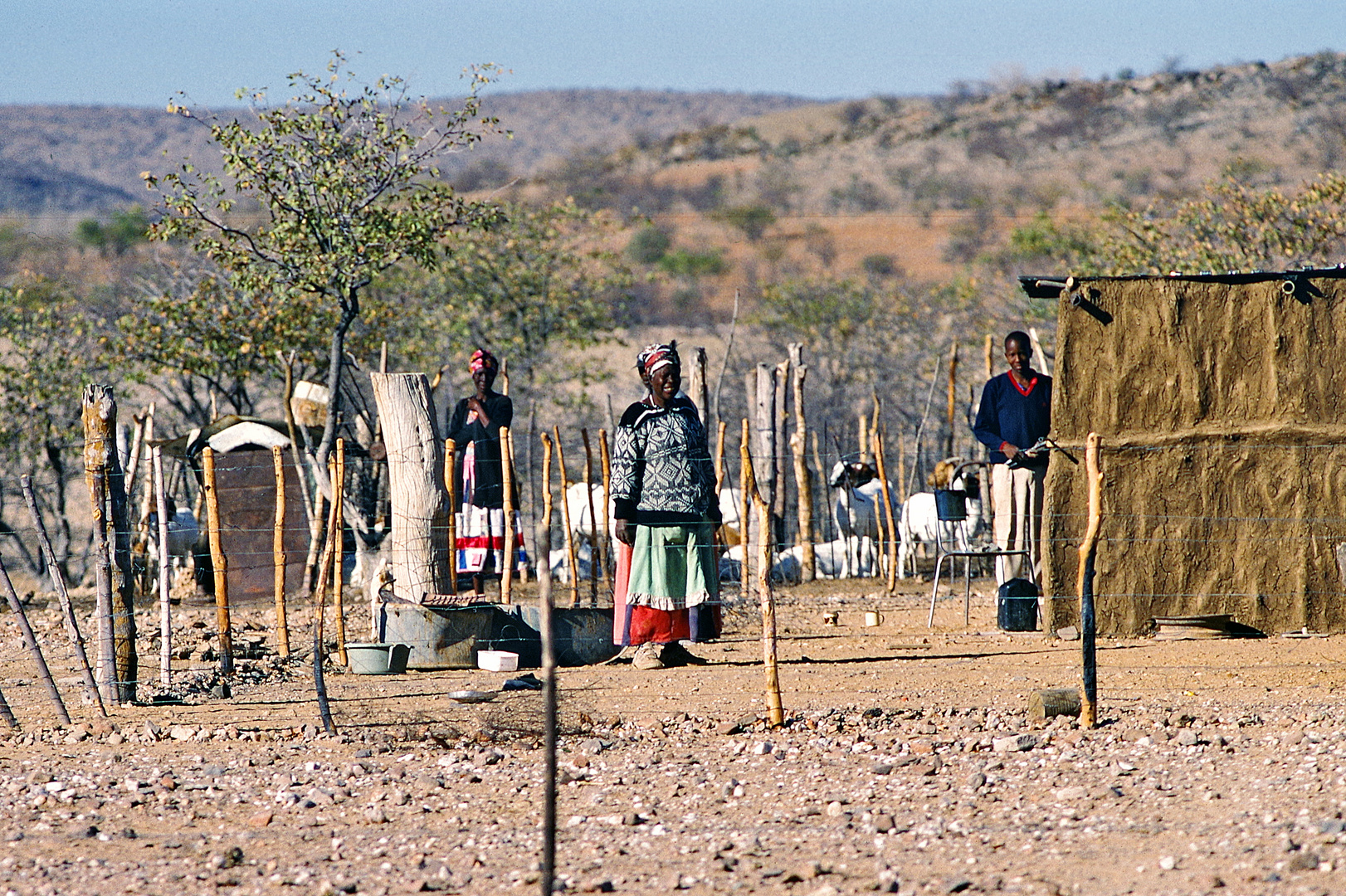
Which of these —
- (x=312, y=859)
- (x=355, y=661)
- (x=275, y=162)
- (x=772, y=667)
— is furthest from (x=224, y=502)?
(x=312, y=859)

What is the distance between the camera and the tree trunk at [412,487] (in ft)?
29.0

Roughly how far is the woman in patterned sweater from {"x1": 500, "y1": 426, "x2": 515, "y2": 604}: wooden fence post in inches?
48.6

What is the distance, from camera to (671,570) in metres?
7.91

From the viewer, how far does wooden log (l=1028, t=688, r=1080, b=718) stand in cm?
622

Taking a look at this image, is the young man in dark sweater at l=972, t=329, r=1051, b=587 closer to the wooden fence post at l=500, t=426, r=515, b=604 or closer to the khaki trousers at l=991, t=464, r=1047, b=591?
the khaki trousers at l=991, t=464, r=1047, b=591

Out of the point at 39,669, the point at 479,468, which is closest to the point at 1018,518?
the point at 479,468

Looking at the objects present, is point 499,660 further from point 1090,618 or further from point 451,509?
point 1090,618

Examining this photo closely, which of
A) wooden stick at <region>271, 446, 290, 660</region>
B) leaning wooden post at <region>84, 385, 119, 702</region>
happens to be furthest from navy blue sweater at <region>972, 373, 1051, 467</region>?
leaning wooden post at <region>84, 385, 119, 702</region>

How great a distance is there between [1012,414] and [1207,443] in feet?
4.18

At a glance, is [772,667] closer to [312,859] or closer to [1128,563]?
[312,859]

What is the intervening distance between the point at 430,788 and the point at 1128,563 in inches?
177

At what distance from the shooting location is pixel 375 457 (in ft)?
37.8

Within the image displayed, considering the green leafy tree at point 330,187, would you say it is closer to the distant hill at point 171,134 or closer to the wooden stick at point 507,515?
the wooden stick at point 507,515

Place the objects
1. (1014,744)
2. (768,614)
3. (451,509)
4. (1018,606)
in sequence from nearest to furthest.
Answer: (1014,744) < (768,614) < (1018,606) < (451,509)
